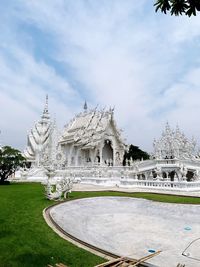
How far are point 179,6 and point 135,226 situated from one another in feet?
23.4

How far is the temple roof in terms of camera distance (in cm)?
3114

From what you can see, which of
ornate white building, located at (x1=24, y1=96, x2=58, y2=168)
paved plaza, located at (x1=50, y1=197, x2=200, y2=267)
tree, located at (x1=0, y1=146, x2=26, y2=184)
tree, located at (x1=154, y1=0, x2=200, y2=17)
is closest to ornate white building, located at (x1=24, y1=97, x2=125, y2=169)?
ornate white building, located at (x1=24, y1=96, x2=58, y2=168)

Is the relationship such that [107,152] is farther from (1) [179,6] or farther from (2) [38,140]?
(1) [179,6]

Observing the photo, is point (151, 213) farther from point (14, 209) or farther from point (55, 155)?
point (55, 155)

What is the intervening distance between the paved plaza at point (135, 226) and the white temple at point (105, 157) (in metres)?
5.61

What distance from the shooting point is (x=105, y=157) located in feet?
117

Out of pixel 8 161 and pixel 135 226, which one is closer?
pixel 135 226

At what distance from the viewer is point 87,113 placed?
36.8m

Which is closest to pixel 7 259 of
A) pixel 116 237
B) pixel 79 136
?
pixel 116 237

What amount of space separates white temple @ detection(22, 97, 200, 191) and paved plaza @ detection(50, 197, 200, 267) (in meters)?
5.61

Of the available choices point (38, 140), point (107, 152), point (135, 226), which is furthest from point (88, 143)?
point (135, 226)

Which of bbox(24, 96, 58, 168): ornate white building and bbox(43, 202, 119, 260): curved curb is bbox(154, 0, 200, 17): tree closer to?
bbox(43, 202, 119, 260): curved curb

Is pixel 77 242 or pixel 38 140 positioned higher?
pixel 38 140

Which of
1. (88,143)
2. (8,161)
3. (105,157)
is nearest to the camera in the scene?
(8,161)
